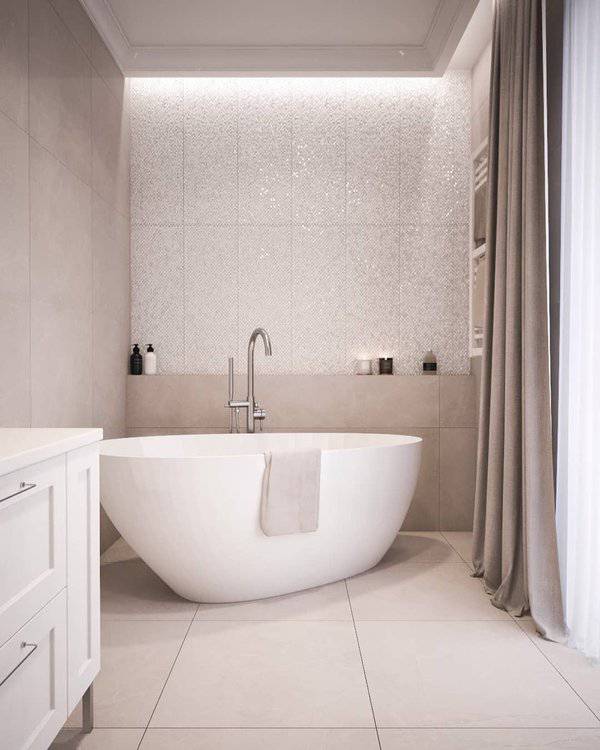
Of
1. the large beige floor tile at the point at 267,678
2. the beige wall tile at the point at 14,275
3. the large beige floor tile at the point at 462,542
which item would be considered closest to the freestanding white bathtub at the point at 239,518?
the large beige floor tile at the point at 267,678

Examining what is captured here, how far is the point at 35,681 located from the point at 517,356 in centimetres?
206

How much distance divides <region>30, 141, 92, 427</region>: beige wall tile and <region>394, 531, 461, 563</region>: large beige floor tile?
174cm

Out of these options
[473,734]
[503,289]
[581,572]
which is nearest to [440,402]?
[503,289]


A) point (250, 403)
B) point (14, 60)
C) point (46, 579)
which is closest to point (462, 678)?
point (46, 579)

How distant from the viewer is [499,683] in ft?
6.52

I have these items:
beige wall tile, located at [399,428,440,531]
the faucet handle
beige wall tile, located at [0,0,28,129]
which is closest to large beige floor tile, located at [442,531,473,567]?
beige wall tile, located at [399,428,440,531]

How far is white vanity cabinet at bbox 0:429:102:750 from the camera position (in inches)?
49.1

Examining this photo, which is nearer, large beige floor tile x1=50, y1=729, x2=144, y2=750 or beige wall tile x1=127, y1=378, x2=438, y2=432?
large beige floor tile x1=50, y1=729, x2=144, y2=750

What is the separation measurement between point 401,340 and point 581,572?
77.6 inches

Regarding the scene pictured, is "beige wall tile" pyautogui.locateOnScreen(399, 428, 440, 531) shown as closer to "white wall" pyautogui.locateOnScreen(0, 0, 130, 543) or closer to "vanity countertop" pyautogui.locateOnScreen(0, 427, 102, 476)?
"white wall" pyautogui.locateOnScreen(0, 0, 130, 543)

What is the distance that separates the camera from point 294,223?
3.92 m

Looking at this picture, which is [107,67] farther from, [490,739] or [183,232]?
[490,739]

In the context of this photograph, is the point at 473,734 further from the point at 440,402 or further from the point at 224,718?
the point at 440,402

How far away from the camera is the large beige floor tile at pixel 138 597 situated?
8.37ft
